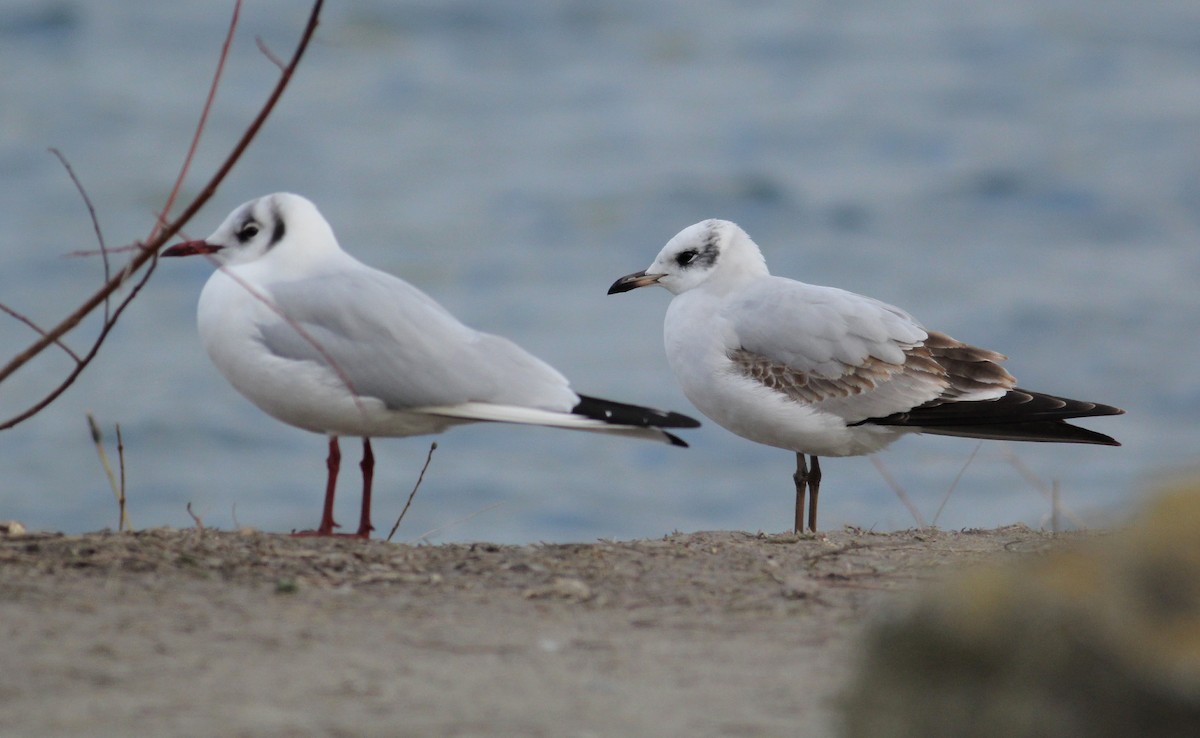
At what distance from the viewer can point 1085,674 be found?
7.53 ft

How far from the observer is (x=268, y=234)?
5348 millimetres

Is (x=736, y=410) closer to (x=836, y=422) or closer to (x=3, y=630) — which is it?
(x=836, y=422)

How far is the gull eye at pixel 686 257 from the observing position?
6735 millimetres

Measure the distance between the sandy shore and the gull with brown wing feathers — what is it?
1237 mm

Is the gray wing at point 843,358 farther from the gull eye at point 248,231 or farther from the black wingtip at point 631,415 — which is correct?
the gull eye at point 248,231

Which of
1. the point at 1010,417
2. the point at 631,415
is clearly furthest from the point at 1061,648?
the point at 1010,417

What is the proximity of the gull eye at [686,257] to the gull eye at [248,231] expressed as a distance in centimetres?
205

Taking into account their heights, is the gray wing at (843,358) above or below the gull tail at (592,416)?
above

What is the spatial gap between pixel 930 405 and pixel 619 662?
3.07m

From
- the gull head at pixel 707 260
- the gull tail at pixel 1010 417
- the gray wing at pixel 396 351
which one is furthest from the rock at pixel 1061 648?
the gull head at pixel 707 260

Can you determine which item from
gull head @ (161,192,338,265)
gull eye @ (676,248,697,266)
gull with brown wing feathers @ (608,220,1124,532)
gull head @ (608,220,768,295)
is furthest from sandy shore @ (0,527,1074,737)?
gull eye @ (676,248,697,266)

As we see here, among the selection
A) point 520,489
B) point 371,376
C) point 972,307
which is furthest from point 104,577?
point 972,307

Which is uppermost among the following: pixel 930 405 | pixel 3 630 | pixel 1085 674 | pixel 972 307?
pixel 972 307

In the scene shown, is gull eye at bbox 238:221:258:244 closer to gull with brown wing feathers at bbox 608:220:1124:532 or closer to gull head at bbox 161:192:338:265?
gull head at bbox 161:192:338:265
